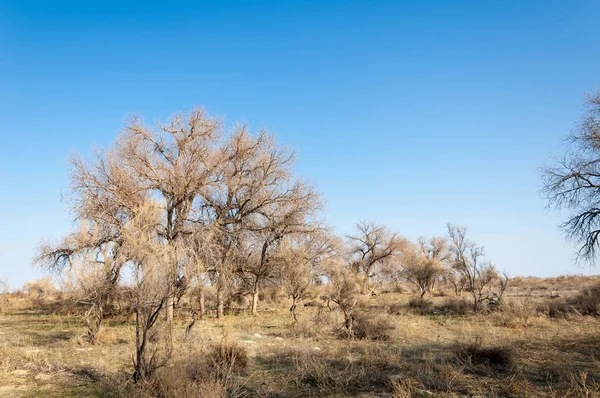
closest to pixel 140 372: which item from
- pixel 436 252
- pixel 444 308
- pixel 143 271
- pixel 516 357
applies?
pixel 143 271

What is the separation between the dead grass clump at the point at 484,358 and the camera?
866 centimetres

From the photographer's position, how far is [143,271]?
760 cm

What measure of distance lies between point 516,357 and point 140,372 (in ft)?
27.6

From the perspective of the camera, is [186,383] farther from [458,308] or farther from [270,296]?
[270,296]

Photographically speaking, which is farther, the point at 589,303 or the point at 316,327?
the point at 589,303

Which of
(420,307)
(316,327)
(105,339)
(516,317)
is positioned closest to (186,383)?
(105,339)

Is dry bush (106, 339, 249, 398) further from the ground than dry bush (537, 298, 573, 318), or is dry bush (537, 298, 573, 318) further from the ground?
dry bush (106, 339, 249, 398)

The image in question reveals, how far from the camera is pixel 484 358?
9.10 metres

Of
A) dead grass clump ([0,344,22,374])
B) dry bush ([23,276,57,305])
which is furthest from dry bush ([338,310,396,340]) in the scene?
dry bush ([23,276,57,305])

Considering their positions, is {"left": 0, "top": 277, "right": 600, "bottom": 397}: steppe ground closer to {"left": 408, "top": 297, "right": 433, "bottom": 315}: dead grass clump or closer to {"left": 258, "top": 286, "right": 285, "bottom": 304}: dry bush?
{"left": 408, "top": 297, "right": 433, "bottom": 315}: dead grass clump

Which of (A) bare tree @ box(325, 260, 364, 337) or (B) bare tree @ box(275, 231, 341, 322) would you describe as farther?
(B) bare tree @ box(275, 231, 341, 322)

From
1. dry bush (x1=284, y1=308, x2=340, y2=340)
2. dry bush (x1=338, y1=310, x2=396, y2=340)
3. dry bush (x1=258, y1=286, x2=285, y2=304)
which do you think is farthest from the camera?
dry bush (x1=258, y1=286, x2=285, y2=304)

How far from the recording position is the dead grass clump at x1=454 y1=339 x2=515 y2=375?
866 centimetres

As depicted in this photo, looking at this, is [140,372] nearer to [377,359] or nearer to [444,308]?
[377,359]
